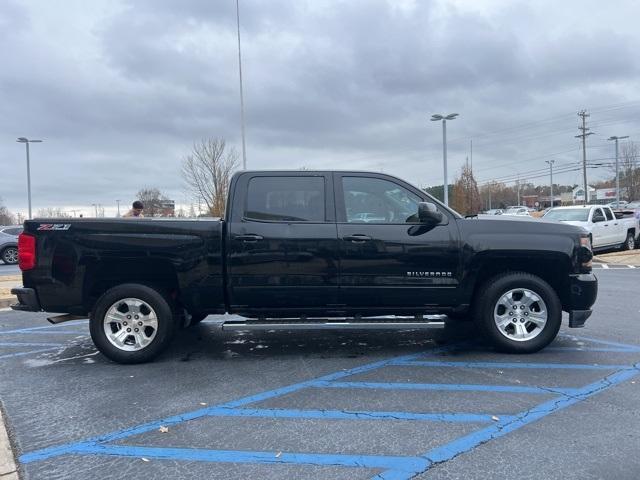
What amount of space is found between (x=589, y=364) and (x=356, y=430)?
286 cm

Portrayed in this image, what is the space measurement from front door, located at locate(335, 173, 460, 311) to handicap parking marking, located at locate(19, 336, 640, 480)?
678 mm

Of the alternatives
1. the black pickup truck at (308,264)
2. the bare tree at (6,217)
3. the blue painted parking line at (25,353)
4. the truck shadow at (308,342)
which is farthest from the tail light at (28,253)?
the bare tree at (6,217)

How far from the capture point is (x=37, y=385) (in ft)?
15.9

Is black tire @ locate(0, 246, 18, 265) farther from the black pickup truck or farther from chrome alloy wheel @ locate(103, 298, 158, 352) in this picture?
chrome alloy wheel @ locate(103, 298, 158, 352)

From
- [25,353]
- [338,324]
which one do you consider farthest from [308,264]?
[25,353]

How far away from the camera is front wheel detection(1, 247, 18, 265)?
20547 mm

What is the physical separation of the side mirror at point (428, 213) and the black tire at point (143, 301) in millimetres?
2757

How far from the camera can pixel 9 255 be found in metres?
20.7

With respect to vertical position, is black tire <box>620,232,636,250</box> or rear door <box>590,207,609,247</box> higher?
rear door <box>590,207,609,247</box>

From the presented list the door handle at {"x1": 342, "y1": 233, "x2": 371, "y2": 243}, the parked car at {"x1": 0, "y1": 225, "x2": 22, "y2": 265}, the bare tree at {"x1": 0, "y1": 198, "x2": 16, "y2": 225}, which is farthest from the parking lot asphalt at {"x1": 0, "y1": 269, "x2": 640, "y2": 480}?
the bare tree at {"x1": 0, "y1": 198, "x2": 16, "y2": 225}

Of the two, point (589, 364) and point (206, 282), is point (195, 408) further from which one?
point (589, 364)

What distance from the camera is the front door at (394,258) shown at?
5.38 meters

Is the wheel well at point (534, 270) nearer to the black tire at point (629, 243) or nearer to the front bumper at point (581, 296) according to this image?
the front bumper at point (581, 296)

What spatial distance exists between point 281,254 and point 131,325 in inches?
68.3
